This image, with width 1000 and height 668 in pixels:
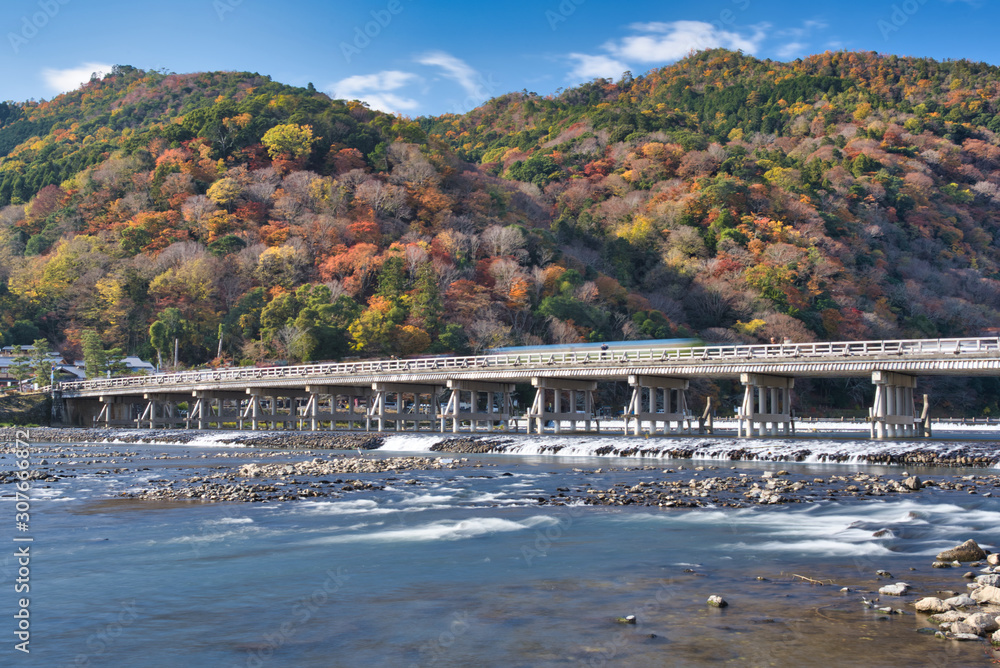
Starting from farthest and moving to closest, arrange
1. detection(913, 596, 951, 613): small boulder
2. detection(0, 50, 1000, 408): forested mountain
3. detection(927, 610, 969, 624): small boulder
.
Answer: detection(0, 50, 1000, 408): forested mountain < detection(913, 596, 951, 613): small boulder < detection(927, 610, 969, 624): small boulder

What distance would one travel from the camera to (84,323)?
3221 inches

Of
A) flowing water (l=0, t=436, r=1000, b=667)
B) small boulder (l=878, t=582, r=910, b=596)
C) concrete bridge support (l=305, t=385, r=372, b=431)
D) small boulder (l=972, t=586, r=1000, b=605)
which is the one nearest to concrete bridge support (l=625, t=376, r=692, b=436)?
concrete bridge support (l=305, t=385, r=372, b=431)

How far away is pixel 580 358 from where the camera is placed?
4825 centimetres

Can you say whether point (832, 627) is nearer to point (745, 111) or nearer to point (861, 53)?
point (745, 111)

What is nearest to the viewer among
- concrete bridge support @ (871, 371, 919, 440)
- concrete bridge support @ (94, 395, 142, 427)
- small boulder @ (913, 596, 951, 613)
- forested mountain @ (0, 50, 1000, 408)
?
small boulder @ (913, 596, 951, 613)

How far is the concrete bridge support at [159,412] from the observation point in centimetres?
6688

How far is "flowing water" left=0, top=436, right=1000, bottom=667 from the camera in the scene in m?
9.48

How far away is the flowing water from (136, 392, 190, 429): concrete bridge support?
4737 cm

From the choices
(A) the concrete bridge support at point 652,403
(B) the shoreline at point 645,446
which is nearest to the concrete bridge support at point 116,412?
(B) the shoreline at point 645,446

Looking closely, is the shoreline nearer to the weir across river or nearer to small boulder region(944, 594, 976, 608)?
the weir across river

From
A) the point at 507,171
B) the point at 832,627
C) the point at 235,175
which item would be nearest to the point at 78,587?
the point at 832,627

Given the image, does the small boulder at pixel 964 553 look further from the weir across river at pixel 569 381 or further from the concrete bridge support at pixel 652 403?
the concrete bridge support at pixel 652 403

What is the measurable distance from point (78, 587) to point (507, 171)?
113408mm

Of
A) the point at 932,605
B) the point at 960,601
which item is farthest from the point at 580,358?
the point at 932,605
